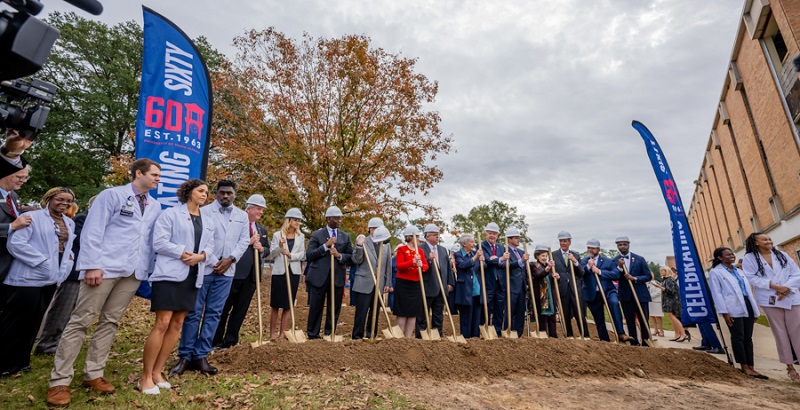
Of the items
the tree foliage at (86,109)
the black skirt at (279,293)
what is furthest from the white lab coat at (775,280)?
the tree foliage at (86,109)

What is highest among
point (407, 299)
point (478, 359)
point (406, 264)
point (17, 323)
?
point (406, 264)

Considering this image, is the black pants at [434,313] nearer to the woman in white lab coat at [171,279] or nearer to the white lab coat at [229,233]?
the white lab coat at [229,233]

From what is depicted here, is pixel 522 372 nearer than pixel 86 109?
Yes

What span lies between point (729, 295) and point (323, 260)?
250 inches

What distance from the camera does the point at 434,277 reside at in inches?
263

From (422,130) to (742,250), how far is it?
20.8m

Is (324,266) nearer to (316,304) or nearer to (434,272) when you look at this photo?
(316,304)

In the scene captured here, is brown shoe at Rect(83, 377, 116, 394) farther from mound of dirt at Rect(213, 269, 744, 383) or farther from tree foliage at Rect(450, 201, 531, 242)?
tree foliage at Rect(450, 201, 531, 242)

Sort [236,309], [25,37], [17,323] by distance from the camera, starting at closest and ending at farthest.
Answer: [25,37] < [17,323] < [236,309]

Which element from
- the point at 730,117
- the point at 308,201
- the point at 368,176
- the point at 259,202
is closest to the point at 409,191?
the point at 368,176

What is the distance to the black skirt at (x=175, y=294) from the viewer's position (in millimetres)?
3408

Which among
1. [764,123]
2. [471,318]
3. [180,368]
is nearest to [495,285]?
[471,318]

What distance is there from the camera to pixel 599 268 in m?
7.85

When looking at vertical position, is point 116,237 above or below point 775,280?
above
